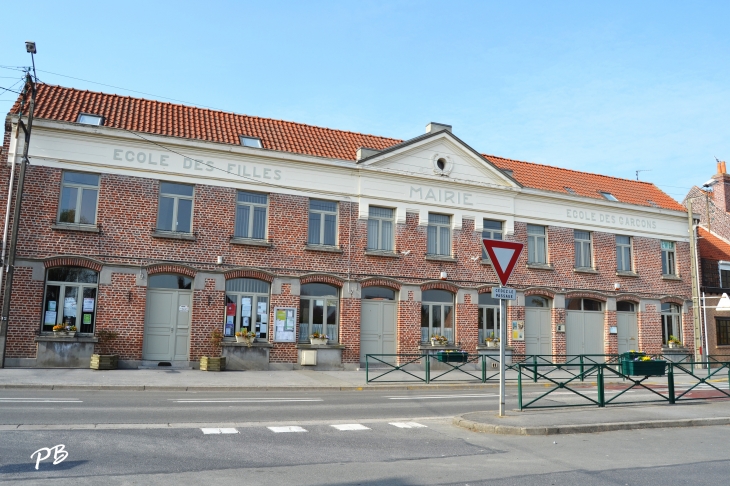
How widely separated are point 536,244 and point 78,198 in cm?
1706

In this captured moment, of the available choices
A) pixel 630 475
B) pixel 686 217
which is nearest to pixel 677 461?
pixel 630 475

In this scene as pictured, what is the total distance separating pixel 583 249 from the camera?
2631 centimetres

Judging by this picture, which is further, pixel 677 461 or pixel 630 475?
pixel 677 461

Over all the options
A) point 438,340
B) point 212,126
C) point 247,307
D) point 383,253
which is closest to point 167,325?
point 247,307

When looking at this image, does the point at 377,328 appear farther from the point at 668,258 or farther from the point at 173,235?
the point at 668,258

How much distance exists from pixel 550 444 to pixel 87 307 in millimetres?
14638

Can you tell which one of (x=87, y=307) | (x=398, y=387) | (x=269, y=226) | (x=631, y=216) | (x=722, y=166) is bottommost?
(x=398, y=387)

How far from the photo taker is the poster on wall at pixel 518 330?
942 inches

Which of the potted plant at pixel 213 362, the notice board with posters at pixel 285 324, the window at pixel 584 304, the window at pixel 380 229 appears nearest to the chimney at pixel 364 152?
the window at pixel 380 229

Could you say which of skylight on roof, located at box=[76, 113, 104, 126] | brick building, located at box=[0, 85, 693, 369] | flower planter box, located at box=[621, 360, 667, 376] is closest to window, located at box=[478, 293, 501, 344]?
brick building, located at box=[0, 85, 693, 369]

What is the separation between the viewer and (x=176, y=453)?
24.4 feet

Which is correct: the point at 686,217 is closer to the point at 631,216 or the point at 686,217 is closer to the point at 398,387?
the point at 631,216

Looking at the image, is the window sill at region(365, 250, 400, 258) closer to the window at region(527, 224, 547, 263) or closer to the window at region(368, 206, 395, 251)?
the window at region(368, 206, 395, 251)

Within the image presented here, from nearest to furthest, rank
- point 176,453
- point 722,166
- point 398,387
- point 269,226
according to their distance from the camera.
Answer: point 176,453, point 398,387, point 269,226, point 722,166
